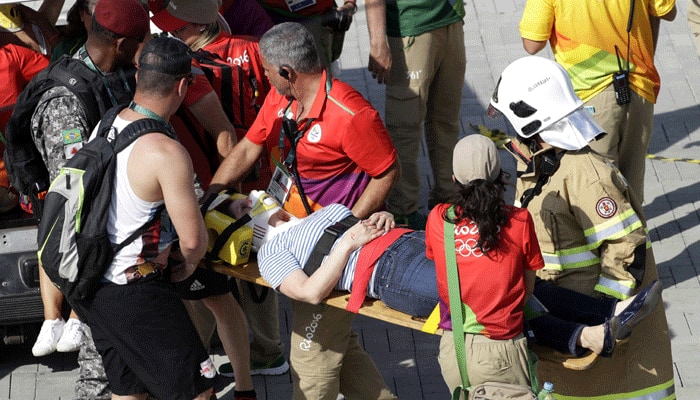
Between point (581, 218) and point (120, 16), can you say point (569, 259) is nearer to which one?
point (581, 218)

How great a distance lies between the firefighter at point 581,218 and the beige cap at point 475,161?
37 centimetres

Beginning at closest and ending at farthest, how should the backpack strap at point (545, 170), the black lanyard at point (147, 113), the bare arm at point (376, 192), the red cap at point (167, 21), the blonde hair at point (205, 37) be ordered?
the backpack strap at point (545, 170) → the black lanyard at point (147, 113) → the bare arm at point (376, 192) → the red cap at point (167, 21) → the blonde hair at point (205, 37)

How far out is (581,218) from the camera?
14.8 ft

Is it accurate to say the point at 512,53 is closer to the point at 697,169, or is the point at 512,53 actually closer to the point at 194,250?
the point at 697,169

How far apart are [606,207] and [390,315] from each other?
3.27ft

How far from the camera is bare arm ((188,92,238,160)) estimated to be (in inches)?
221

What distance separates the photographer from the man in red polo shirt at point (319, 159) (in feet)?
16.7

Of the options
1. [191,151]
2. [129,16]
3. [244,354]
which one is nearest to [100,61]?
[129,16]

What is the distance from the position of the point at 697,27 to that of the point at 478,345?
152 inches

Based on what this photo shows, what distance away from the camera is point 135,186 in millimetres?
4648

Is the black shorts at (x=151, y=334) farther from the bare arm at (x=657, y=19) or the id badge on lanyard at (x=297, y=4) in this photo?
the bare arm at (x=657, y=19)

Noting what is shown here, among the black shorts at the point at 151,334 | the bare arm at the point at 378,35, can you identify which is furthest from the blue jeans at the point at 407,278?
the bare arm at the point at 378,35

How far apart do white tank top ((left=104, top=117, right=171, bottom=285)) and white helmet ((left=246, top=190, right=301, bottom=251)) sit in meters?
0.44

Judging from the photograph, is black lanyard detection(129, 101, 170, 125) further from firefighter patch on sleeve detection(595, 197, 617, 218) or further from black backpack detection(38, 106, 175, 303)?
firefighter patch on sleeve detection(595, 197, 617, 218)
